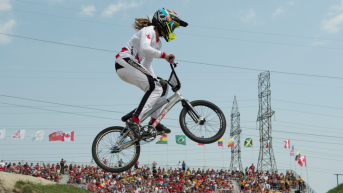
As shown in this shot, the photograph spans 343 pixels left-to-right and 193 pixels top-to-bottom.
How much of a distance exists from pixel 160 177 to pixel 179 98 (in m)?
27.8

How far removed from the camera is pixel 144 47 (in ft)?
23.1

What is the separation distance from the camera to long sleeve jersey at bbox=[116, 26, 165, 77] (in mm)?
7047

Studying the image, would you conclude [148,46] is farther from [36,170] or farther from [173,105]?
[36,170]

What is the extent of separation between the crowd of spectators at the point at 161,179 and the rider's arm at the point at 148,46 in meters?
24.0

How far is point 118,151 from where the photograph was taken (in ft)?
25.0

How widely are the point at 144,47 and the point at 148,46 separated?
3.5 inches

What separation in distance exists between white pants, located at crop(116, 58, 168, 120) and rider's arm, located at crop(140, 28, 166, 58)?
0.56 m

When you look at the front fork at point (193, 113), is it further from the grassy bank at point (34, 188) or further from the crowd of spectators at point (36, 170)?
the crowd of spectators at point (36, 170)

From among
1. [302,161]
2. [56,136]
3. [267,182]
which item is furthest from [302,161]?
[56,136]

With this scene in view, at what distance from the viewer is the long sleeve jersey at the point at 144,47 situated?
705 centimetres

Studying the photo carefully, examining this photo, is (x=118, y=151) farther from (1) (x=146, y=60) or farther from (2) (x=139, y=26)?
(2) (x=139, y=26)

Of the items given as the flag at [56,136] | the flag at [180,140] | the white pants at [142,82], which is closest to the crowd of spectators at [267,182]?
the flag at [180,140]

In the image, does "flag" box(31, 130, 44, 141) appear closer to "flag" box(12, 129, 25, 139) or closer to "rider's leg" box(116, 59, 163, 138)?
"flag" box(12, 129, 25, 139)

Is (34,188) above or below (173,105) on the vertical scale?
below
